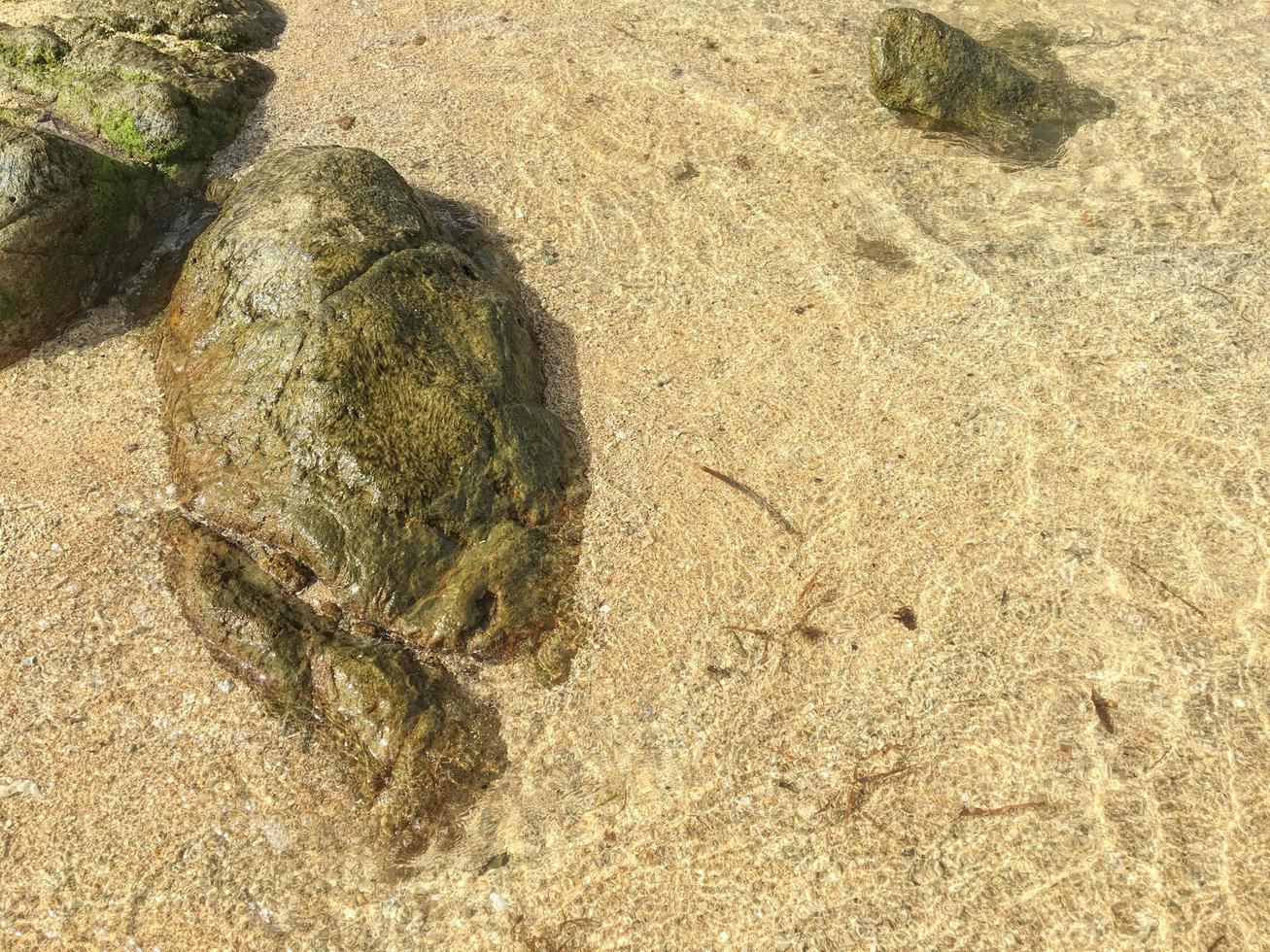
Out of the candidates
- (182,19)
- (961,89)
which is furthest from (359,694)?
(182,19)

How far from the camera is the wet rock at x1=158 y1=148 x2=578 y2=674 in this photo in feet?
11.9

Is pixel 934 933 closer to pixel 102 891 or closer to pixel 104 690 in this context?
pixel 102 891

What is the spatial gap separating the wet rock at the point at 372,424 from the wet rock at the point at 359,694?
157 mm

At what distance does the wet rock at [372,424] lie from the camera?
362cm

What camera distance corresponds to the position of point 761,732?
3.35 meters

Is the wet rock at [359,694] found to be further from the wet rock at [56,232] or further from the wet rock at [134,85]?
the wet rock at [134,85]

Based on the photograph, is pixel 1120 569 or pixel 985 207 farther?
pixel 985 207

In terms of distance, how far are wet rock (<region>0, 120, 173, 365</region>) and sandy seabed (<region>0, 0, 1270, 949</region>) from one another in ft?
0.52

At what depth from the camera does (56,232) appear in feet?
15.1

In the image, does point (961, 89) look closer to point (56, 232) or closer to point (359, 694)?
point (359, 694)

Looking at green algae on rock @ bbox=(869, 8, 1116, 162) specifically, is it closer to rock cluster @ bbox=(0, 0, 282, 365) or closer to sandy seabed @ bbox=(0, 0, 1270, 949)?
sandy seabed @ bbox=(0, 0, 1270, 949)

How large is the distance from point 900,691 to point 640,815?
1070mm

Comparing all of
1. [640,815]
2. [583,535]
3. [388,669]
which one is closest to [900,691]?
[640,815]

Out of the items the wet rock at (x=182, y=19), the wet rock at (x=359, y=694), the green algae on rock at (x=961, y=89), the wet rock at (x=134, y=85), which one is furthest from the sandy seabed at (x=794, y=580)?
the wet rock at (x=182, y=19)
